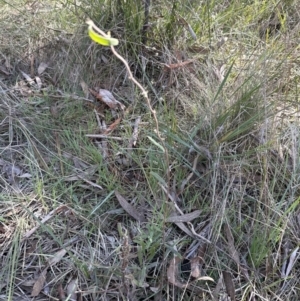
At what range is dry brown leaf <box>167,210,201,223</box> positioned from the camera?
4.90ft

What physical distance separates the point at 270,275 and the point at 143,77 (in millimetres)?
954

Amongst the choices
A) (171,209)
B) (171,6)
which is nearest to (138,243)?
(171,209)

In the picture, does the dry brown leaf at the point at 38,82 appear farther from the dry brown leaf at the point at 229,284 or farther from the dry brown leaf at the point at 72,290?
the dry brown leaf at the point at 229,284

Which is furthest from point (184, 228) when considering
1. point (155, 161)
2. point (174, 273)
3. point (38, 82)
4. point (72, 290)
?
point (38, 82)

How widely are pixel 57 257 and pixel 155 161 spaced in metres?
0.47

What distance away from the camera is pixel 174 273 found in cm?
139

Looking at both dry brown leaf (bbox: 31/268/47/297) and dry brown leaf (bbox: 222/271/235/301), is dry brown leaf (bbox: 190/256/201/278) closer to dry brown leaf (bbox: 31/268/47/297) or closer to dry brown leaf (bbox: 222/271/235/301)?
dry brown leaf (bbox: 222/271/235/301)

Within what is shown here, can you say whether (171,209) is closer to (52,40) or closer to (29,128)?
(29,128)

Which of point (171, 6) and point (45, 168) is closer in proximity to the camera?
point (45, 168)

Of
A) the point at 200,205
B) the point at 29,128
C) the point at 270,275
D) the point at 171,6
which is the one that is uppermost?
the point at 171,6

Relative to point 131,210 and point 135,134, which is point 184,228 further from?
point 135,134

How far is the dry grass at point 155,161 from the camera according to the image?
4.63ft

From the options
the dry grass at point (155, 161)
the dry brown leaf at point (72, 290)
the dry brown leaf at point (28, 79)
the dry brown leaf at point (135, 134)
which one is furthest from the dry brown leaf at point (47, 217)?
the dry brown leaf at point (28, 79)

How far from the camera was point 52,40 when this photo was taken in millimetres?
2113
